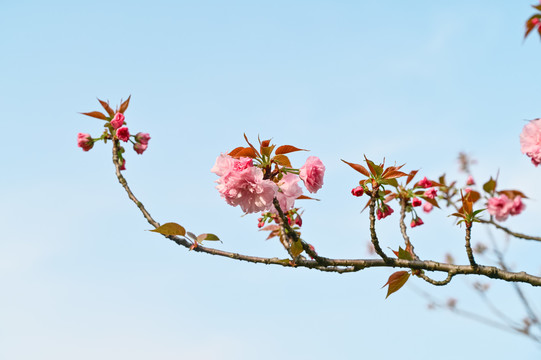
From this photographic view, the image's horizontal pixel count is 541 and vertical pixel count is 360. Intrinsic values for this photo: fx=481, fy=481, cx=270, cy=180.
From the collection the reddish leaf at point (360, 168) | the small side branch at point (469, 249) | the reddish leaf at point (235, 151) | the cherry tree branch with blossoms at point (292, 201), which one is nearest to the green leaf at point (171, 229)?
the cherry tree branch with blossoms at point (292, 201)

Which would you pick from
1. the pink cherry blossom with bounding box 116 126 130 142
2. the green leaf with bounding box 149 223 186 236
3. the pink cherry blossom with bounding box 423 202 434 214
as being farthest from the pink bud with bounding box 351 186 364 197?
the pink cherry blossom with bounding box 423 202 434 214

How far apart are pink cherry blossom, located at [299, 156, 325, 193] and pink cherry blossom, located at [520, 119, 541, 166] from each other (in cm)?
115

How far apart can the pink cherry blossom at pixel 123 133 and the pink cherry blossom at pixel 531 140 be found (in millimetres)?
2524

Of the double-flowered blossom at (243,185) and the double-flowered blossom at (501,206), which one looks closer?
the double-flowered blossom at (243,185)

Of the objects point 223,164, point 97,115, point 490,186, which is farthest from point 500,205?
point 97,115

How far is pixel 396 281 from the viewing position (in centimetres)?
226

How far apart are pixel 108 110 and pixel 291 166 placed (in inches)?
68.1

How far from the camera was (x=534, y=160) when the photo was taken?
2.61 meters

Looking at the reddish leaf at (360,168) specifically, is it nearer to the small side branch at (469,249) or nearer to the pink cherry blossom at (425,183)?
the small side branch at (469,249)

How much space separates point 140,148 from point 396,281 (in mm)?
Answer: 2332

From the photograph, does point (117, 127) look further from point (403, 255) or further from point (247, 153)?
point (403, 255)

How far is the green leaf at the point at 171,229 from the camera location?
226cm

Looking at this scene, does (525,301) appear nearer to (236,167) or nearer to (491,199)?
(491,199)

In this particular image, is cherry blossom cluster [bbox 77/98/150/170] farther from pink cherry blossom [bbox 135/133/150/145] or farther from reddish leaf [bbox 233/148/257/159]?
reddish leaf [bbox 233/148/257/159]
